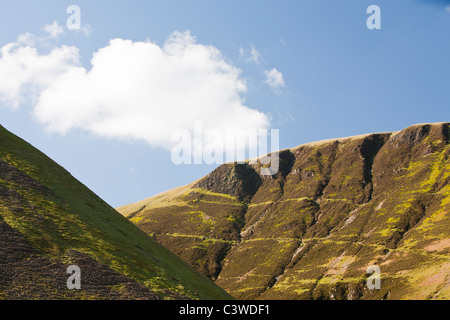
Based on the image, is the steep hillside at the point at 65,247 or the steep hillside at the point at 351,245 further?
the steep hillside at the point at 351,245

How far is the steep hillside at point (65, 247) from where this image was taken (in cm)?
4422

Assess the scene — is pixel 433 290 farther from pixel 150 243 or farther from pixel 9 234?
pixel 9 234

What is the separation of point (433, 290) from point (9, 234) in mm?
97918

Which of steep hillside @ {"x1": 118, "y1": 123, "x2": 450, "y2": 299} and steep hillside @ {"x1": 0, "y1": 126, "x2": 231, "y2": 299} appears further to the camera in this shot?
steep hillside @ {"x1": 118, "y1": 123, "x2": 450, "y2": 299}

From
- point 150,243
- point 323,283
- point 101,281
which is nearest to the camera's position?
point 101,281

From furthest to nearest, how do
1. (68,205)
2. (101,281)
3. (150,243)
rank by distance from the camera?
(150,243) < (68,205) < (101,281)

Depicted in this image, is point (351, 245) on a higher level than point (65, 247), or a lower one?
lower

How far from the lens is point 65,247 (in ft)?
170

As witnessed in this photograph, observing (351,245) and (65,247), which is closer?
(65,247)

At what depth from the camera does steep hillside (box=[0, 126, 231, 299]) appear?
145ft
